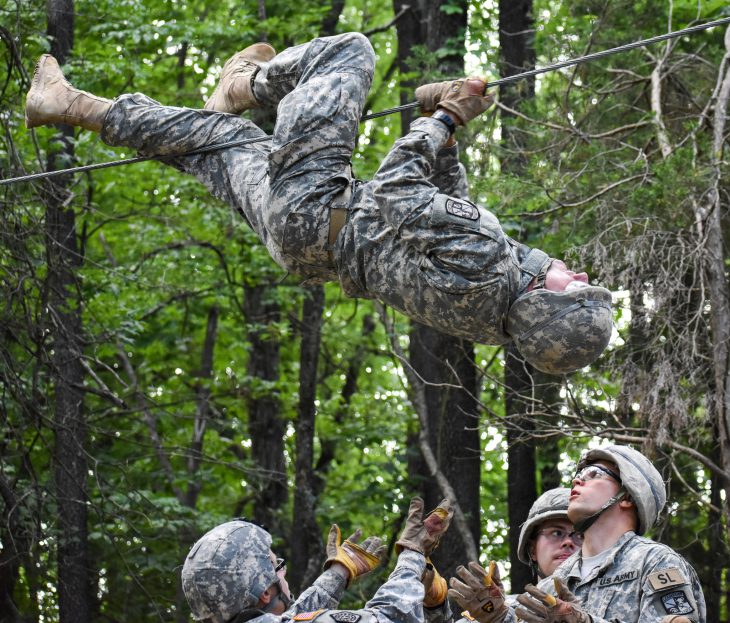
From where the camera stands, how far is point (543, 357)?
14.5 ft

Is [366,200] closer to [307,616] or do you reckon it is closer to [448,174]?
[448,174]

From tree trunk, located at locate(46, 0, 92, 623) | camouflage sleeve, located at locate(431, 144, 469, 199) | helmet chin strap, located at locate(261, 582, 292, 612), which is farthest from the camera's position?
tree trunk, located at locate(46, 0, 92, 623)

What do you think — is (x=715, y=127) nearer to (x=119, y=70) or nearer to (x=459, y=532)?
(x=459, y=532)

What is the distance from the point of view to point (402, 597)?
400 centimetres

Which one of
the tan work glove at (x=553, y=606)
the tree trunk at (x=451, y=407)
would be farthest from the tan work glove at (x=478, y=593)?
the tree trunk at (x=451, y=407)

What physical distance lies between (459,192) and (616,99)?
558cm

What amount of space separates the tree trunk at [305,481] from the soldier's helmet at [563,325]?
24.2ft

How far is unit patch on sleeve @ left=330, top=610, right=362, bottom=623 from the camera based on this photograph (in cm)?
380

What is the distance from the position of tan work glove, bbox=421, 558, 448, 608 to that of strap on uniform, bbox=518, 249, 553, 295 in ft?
3.65

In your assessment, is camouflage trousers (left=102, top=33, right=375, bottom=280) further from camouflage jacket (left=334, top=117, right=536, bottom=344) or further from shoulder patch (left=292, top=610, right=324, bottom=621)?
shoulder patch (left=292, top=610, right=324, bottom=621)

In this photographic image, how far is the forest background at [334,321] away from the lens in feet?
26.3

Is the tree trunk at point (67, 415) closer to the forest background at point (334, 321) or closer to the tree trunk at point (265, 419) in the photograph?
the forest background at point (334, 321)

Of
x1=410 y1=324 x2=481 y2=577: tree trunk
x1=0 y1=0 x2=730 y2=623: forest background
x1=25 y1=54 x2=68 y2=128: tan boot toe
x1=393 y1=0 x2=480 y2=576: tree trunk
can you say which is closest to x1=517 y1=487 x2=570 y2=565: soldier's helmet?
x1=0 y1=0 x2=730 y2=623: forest background

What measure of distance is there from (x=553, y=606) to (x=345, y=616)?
26.7 inches
